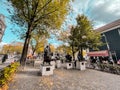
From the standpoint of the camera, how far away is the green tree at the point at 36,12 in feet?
37.9

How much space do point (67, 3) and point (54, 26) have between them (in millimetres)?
3107

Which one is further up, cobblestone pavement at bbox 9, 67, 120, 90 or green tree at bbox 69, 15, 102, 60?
green tree at bbox 69, 15, 102, 60

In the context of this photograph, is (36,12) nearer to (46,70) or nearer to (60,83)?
(46,70)

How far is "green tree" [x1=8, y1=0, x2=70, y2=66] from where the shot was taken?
11.6m

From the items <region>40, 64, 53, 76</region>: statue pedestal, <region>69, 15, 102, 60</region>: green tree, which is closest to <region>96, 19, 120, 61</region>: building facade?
<region>69, 15, 102, 60</region>: green tree

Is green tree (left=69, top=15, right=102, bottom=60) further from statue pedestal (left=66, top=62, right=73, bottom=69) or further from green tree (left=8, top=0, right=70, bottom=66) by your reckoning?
green tree (left=8, top=0, right=70, bottom=66)

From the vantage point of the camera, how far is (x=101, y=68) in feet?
48.0

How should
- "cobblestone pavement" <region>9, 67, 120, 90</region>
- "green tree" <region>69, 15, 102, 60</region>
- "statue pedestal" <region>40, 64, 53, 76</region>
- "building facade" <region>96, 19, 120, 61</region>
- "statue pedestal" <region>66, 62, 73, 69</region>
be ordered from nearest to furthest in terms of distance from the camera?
"cobblestone pavement" <region>9, 67, 120, 90</region>, "statue pedestal" <region>40, 64, 53, 76</region>, "statue pedestal" <region>66, 62, 73, 69</region>, "green tree" <region>69, 15, 102, 60</region>, "building facade" <region>96, 19, 120, 61</region>

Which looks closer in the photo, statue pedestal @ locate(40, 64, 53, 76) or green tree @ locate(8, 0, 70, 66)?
statue pedestal @ locate(40, 64, 53, 76)

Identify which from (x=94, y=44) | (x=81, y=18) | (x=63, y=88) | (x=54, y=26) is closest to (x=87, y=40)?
(x=94, y=44)

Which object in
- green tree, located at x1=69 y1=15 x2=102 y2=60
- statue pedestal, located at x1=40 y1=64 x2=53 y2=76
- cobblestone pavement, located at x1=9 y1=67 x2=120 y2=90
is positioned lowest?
cobblestone pavement, located at x1=9 y1=67 x2=120 y2=90

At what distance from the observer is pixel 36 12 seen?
38.7 feet

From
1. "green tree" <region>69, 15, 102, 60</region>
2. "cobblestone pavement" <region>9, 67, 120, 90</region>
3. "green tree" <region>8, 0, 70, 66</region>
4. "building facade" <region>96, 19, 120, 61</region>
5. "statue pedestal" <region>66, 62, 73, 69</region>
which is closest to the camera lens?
"cobblestone pavement" <region>9, 67, 120, 90</region>

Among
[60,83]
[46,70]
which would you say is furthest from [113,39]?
[60,83]
